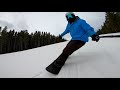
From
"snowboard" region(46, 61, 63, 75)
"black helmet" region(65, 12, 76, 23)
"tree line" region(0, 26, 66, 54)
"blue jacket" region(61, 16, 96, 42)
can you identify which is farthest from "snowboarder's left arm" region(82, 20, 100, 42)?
"tree line" region(0, 26, 66, 54)

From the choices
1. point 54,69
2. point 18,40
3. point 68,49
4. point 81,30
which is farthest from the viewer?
point 18,40

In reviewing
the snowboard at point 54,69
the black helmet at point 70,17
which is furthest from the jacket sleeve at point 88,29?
the snowboard at point 54,69

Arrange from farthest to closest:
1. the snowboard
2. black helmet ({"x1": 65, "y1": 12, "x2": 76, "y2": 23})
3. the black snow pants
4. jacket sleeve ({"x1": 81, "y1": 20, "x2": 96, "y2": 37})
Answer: black helmet ({"x1": 65, "y1": 12, "x2": 76, "y2": 23}) < jacket sleeve ({"x1": 81, "y1": 20, "x2": 96, "y2": 37}) < the black snow pants < the snowboard

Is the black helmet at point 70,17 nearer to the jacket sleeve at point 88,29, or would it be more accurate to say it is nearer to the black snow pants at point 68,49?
the jacket sleeve at point 88,29

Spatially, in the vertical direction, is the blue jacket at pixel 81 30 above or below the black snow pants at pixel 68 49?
above

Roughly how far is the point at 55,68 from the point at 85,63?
3.14ft

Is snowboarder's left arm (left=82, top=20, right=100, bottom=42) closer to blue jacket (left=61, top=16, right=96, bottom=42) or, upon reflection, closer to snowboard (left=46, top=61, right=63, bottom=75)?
blue jacket (left=61, top=16, right=96, bottom=42)

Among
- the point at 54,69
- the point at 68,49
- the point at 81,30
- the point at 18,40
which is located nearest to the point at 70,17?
the point at 81,30

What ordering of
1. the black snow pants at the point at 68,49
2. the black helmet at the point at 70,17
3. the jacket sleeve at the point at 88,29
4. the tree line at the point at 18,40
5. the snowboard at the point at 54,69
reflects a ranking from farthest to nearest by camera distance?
the tree line at the point at 18,40 < the black helmet at the point at 70,17 < the jacket sleeve at the point at 88,29 < the black snow pants at the point at 68,49 < the snowboard at the point at 54,69

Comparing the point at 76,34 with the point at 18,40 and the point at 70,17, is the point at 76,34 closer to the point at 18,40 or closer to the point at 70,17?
the point at 70,17

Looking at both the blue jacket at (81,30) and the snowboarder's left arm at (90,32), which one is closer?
the snowboarder's left arm at (90,32)

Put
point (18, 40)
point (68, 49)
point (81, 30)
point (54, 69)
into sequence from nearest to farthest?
point (54, 69) → point (68, 49) → point (81, 30) → point (18, 40)

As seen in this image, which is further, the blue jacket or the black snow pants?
the blue jacket
